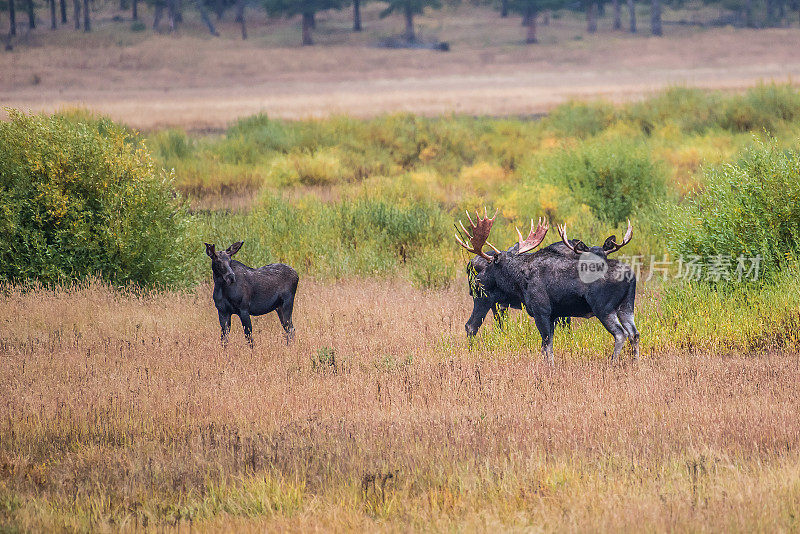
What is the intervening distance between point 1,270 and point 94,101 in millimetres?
34665

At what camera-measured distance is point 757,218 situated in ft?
35.8

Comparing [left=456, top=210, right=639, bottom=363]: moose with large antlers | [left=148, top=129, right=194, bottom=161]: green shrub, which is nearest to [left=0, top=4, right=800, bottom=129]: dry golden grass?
[left=148, top=129, right=194, bottom=161]: green shrub

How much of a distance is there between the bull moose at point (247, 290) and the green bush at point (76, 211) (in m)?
3.56

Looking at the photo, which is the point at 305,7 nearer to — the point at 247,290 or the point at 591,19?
the point at 591,19

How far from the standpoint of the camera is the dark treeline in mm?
72062

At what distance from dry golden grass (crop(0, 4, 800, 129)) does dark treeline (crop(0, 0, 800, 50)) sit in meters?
1.55

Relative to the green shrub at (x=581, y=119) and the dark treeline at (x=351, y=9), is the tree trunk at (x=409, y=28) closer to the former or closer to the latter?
the dark treeline at (x=351, y=9)

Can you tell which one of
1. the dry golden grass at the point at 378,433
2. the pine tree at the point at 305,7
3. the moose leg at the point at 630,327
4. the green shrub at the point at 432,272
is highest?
the pine tree at the point at 305,7

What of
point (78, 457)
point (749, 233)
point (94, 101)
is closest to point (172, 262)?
point (78, 457)

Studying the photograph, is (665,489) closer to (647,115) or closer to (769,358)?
(769,358)

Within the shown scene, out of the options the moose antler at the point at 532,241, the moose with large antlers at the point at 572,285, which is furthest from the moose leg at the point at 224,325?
the moose antler at the point at 532,241

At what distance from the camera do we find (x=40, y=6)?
75.0 m

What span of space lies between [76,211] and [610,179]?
10674 millimetres

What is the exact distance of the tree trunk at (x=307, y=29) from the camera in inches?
2822
